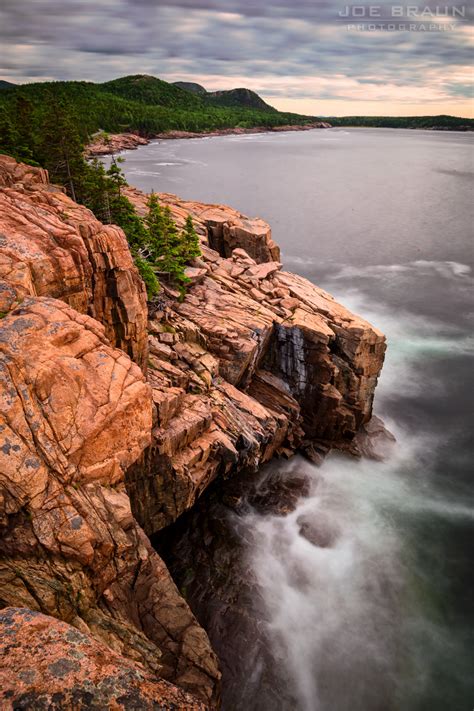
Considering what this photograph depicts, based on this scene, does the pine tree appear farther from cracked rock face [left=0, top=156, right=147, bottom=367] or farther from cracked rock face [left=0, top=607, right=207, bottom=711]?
cracked rock face [left=0, top=607, right=207, bottom=711]

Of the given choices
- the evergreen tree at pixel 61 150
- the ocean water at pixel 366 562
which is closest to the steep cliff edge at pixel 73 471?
the ocean water at pixel 366 562

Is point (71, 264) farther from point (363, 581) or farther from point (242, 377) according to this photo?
point (363, 581)

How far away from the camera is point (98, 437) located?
11711 millimetres

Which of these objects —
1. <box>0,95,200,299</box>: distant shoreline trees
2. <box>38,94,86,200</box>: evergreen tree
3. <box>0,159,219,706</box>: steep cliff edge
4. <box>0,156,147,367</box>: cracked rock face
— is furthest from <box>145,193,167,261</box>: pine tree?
<box>0,159,219,706</box>: steep cliff edge

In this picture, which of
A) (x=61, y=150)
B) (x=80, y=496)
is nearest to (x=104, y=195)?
(x=61, y=150)

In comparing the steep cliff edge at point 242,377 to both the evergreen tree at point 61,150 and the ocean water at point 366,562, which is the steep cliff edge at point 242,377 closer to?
the ocean water at point 366,562

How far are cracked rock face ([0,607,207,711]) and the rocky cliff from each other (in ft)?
0.26

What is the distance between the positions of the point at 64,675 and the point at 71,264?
477 inches

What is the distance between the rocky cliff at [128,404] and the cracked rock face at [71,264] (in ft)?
0.20

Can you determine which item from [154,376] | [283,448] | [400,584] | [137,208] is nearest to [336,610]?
[400,584]

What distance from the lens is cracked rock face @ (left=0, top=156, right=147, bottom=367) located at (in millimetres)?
13750

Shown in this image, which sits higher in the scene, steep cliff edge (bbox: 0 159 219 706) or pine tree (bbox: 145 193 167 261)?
pine tree (bbox: 145 193 167 261)

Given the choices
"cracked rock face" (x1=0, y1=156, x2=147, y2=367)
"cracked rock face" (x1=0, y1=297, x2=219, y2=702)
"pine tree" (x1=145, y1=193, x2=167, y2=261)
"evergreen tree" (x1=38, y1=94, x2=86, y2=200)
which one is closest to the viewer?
"cracked rock face" (x1=0, y1=297, x2=219, y2=702)

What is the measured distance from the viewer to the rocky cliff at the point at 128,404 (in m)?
10.2
